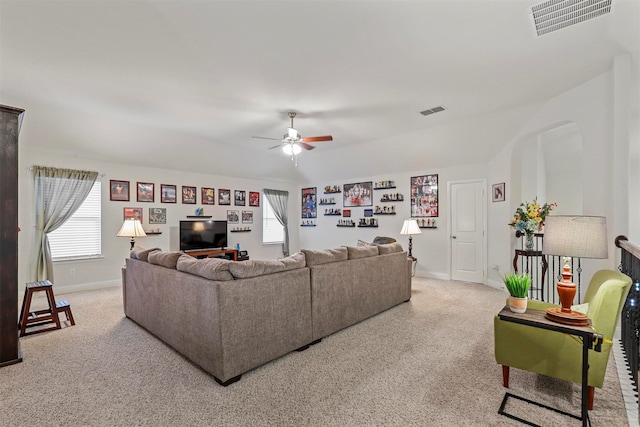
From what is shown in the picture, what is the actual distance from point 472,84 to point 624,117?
1.49 metres

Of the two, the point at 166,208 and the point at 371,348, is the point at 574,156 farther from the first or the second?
the point at 166,208

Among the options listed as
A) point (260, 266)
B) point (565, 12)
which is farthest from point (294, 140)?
point (565, 12)

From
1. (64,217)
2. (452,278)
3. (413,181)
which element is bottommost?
(452,278)

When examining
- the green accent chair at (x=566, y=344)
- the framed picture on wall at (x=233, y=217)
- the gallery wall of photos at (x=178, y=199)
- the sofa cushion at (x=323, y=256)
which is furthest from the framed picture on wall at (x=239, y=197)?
the green accent chair at (x=566, y=344)

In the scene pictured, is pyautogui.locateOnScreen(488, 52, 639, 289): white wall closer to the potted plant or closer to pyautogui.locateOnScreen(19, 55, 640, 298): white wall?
pyautogui.locateOnScreen(19, 55, 640, 298): white wall

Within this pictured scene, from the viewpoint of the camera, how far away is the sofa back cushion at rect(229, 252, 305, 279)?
2.42 m

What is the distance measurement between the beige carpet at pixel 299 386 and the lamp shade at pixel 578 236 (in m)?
1.06

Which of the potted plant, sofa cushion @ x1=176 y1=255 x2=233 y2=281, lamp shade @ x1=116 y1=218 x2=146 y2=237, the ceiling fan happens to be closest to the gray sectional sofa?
sofa cushion @ x1=176 y1=255 x2=233 y2=281

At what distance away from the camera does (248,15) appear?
7.74 ft

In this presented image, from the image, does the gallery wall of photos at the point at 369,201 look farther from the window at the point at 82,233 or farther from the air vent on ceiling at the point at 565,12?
the window at the point at 82,233

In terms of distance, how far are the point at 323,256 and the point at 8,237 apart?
9.53 feet

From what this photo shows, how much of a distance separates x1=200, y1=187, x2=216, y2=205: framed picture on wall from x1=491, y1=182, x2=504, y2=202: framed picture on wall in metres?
6.15

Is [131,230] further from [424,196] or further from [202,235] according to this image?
[424,196]

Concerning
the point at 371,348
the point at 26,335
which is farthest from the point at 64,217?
the point at 371,348
